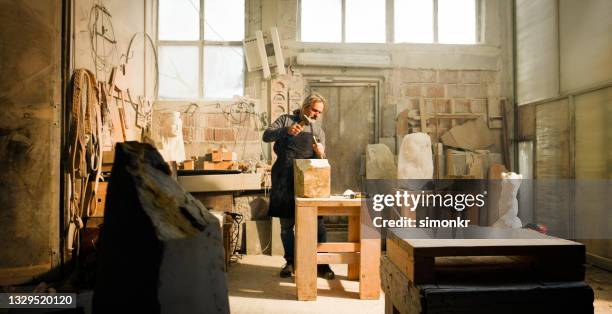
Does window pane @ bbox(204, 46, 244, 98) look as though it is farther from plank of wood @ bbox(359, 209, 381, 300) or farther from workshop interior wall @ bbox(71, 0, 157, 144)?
plank of wood @ bbox(359, 209, 381, 300)

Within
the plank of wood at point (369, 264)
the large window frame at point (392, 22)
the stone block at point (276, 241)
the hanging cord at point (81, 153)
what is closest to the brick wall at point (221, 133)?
the stone block at point (276, 241)

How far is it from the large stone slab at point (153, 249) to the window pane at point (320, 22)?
470 cm

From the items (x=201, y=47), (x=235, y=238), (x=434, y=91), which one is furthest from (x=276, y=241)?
(x=434, y=91)

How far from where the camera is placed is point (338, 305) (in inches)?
132

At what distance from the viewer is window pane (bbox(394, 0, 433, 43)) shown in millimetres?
6102

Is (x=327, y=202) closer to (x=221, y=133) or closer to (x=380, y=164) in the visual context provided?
(x=380, y=164)

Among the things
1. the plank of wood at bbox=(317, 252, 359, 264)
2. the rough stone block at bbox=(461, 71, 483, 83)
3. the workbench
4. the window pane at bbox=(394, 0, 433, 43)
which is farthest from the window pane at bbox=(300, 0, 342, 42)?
the workbench

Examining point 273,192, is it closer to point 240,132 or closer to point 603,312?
point 240,132

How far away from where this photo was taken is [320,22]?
6051 millimetres

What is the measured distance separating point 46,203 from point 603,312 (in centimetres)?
456

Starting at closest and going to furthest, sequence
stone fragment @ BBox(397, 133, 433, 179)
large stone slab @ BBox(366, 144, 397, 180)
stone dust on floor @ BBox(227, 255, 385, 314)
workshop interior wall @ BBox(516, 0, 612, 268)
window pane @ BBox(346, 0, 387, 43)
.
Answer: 1. stone dust on floor @ BBox(227, 255, 385, 314)
2. workshop interior wall @ BBox(516, 0, 612, 268)
3. stone fragment @ BBox(397, 133, 433, 179)
4. large stone slab @ BBox(366, 144, 397, 180)
5. window pane @ BBox(346, 0, 387, 43)

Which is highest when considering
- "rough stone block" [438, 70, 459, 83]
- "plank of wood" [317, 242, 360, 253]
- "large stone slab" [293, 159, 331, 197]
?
"rough stone block" [438, 70, 459, 83]

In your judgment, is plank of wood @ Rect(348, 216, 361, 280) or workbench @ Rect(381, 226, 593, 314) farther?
plank of wood @ Rect(348, 216, 361, 280)

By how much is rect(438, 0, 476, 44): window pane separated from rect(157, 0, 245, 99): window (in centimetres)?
289
